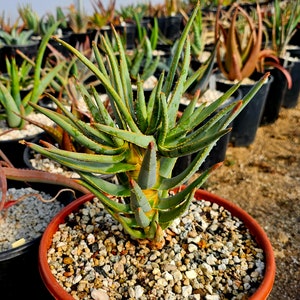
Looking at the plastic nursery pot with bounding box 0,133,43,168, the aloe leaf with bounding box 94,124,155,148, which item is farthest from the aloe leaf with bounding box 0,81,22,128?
the aloe leaf with bounding box 94,124,155,148

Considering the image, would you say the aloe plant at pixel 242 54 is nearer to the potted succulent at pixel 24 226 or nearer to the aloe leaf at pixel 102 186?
the potted succulent at pixel 24 226

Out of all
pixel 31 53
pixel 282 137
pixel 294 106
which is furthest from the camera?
pixel 31 53

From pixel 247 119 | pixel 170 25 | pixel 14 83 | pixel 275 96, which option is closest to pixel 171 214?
pixel 14 83

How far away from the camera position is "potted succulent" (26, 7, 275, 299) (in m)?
0.80

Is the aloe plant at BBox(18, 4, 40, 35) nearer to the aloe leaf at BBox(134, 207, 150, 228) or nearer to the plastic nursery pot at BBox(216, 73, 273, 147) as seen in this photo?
the plastic nursery pot at BBox(216, 73, 273, 147)

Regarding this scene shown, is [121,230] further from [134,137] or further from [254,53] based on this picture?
[254,53]

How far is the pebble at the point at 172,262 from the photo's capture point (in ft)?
3.01

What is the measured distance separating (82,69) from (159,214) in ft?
4.79

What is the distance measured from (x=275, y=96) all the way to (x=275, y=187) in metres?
0.91

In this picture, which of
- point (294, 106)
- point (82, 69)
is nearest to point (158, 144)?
point (82, 69)

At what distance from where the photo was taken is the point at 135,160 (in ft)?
2.94

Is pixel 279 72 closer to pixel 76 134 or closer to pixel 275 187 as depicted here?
pixel 275 187

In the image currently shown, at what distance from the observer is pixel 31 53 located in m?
3.45

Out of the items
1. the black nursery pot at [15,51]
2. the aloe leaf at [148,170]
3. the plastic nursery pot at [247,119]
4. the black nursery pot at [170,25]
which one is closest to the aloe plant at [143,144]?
the aloe leaf at [148,170]
